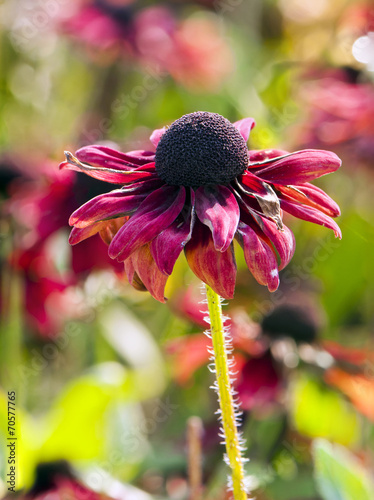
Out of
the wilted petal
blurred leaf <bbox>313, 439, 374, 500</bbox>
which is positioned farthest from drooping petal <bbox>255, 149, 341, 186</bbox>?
blurred leaf <bbox>313, 439, 374, 500</bbox>

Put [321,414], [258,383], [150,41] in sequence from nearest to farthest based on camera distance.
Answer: [258,383] → [321,414] → [150,41]

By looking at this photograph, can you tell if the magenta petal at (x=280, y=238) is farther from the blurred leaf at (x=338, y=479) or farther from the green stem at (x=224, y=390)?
the blurred leaf at (x=338, y=479)

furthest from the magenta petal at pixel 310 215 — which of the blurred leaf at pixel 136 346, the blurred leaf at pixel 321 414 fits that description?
the blurred leaf at pixel 136 346

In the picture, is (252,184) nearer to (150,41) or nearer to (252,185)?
(252,185)

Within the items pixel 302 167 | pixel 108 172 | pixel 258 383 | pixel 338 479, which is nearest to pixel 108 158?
pixel 108 172

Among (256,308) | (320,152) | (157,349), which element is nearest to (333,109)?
(256,308)
